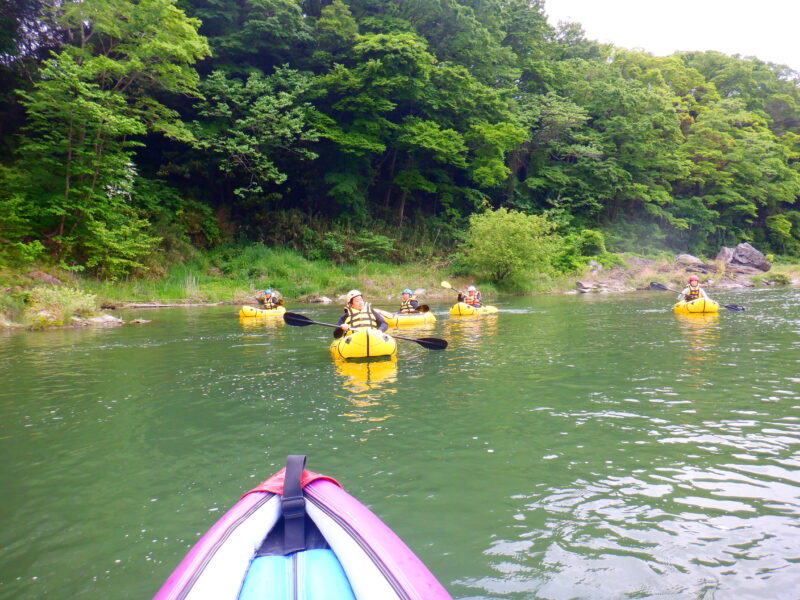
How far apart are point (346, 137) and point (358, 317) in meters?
16.0

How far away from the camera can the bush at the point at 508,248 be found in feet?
71.9

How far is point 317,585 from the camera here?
6.36 ft

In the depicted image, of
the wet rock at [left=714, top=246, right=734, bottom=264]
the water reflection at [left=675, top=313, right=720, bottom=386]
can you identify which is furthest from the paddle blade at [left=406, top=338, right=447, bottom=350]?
the wet rock at [left=714, top=246, right=734, bottom=264]

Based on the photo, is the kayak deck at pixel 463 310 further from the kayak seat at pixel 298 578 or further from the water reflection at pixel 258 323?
the kayak seat at pixel 298 578

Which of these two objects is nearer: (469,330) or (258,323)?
(469,330)

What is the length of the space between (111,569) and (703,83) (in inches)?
1964

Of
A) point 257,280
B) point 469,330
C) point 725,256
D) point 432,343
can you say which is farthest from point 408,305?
point 725,256

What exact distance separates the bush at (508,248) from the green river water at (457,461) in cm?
1391

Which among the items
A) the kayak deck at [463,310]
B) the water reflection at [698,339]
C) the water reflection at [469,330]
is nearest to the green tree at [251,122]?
the kayak deck at [463,310]

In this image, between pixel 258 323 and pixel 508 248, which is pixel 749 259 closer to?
pixel 508 248

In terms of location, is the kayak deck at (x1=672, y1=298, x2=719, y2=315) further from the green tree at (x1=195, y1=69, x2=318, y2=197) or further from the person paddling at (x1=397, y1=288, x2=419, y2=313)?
the green tree at (x1=195, y1=69, x2=318, y2=197)

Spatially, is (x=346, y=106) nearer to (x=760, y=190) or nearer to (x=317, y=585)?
(x=317, y=585)

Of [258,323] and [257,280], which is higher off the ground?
[257,280]

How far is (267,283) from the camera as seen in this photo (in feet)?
65.7
